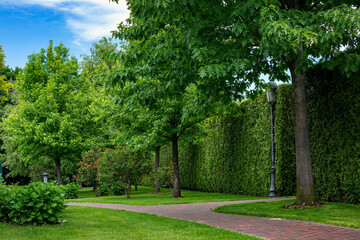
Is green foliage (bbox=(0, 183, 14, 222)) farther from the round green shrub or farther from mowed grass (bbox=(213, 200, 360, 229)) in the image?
mowed grass (bbox=(213, 200, 360, 229))

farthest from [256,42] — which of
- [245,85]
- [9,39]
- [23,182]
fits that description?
[23,182]

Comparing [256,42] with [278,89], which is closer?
[256,42]

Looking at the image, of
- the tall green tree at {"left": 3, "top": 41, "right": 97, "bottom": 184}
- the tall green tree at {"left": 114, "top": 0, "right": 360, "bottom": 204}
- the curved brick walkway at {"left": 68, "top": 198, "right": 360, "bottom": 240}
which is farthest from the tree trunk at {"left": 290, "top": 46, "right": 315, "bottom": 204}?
the tall green tree at {"left": 3, "top": 41, "right": 97, "bottom": 184}

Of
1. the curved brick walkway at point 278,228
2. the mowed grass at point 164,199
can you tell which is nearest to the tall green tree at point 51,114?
the mowed grass at point 164,199

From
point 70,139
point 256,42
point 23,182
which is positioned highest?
point 256,42

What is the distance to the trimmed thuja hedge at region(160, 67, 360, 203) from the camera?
9.52 m

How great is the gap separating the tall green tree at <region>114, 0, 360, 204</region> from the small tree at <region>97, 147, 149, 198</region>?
7.42 m

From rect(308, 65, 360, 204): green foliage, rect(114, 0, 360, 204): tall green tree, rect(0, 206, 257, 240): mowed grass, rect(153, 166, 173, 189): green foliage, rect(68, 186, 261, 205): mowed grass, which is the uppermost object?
rect(114, 0, 360, 204): tall green tree

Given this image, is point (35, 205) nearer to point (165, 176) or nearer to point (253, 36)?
point (253, 36)

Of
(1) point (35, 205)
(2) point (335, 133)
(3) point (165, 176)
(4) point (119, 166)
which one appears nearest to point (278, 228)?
(2) point (335, 133)

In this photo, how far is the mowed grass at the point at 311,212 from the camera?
6938mm

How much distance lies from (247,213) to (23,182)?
3439 cm

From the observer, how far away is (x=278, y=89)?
13344mm

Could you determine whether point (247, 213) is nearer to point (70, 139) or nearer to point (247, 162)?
point (247, 162)
